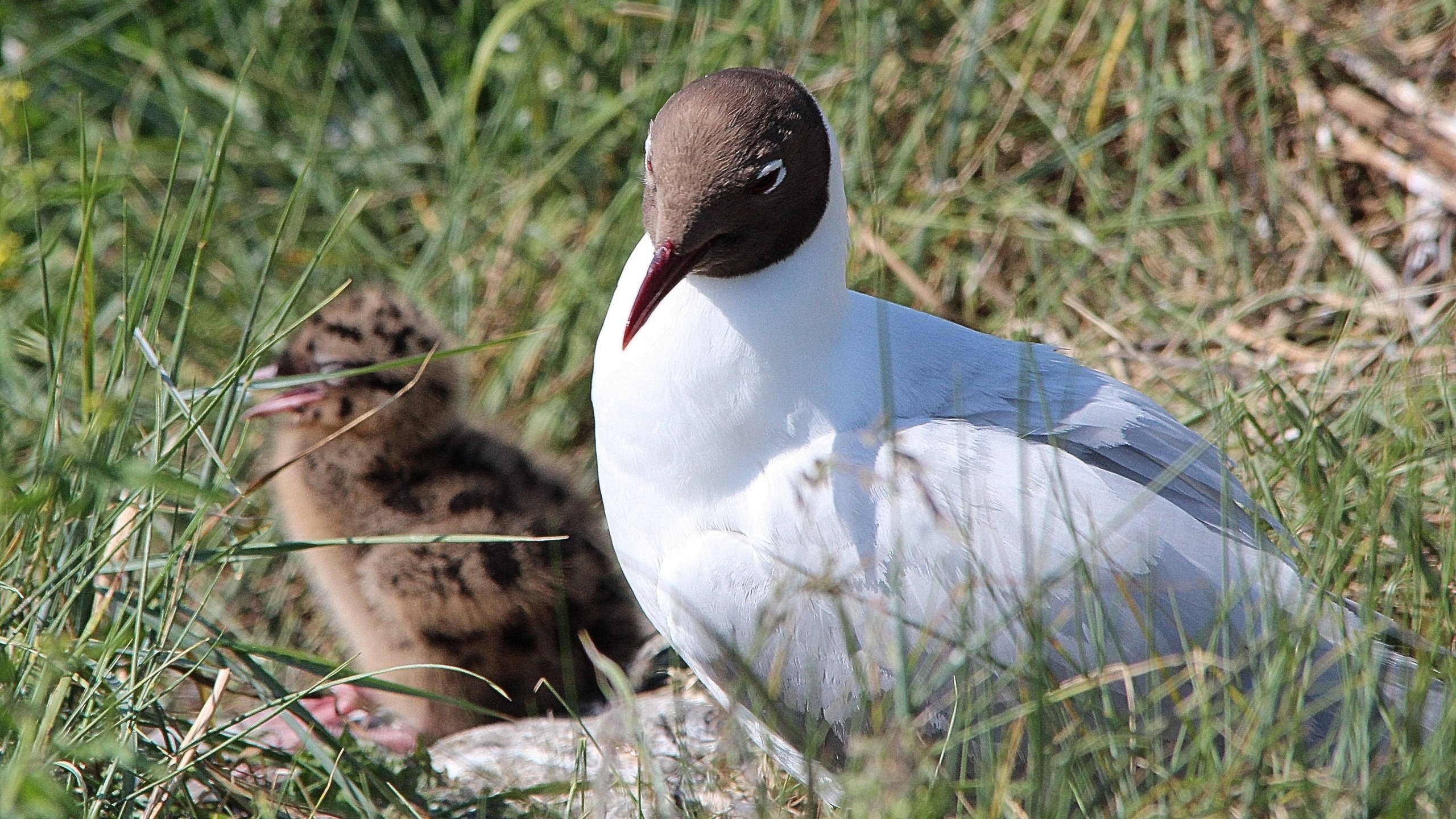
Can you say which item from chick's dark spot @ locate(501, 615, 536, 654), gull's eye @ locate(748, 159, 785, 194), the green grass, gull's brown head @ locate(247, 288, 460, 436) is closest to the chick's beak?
gull's brown head @ locate(247, 288, 460, 436)

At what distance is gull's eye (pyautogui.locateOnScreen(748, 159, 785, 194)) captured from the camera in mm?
2475

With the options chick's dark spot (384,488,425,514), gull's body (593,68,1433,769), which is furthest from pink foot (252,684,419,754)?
gull's body (593,68,1433,769)

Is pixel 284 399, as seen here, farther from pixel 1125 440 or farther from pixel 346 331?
pixel 1125 440

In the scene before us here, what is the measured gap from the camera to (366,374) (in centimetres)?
352

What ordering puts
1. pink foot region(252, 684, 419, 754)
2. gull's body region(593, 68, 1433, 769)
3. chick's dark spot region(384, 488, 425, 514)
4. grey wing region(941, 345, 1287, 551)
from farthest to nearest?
chick's dark spot region(384, 488, 425, 514) < pink foot region(252, 684, 419, 754) < grey wing region(941, 345, 1287, 551) < gull's body region(593, 68, 1433, 769)

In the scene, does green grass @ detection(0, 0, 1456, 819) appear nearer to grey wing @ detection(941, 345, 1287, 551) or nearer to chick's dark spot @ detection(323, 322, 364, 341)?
chick's dark spot @ detection(323, 322, 364, 341)

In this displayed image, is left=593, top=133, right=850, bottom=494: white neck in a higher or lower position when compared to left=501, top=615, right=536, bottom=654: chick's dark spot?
higher

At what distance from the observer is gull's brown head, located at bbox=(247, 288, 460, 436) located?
3533 mm

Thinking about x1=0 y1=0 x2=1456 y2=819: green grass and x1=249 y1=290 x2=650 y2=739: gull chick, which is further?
x1=0 y1=0 x2=1456 y2=819: green grass

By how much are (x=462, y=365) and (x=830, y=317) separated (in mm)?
1685

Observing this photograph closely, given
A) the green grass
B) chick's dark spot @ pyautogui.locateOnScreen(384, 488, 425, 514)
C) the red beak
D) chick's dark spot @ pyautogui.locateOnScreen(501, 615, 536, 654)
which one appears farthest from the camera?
the green grass

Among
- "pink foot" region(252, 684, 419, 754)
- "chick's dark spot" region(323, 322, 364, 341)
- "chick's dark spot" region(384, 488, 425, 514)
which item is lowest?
"pink foot" region(252, 684, 419, 754)

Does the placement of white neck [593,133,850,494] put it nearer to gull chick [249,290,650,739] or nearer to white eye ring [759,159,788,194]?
white eye ring [759,159,788,194]

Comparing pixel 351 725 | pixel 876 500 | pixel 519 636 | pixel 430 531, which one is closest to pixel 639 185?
pixel 430 531
